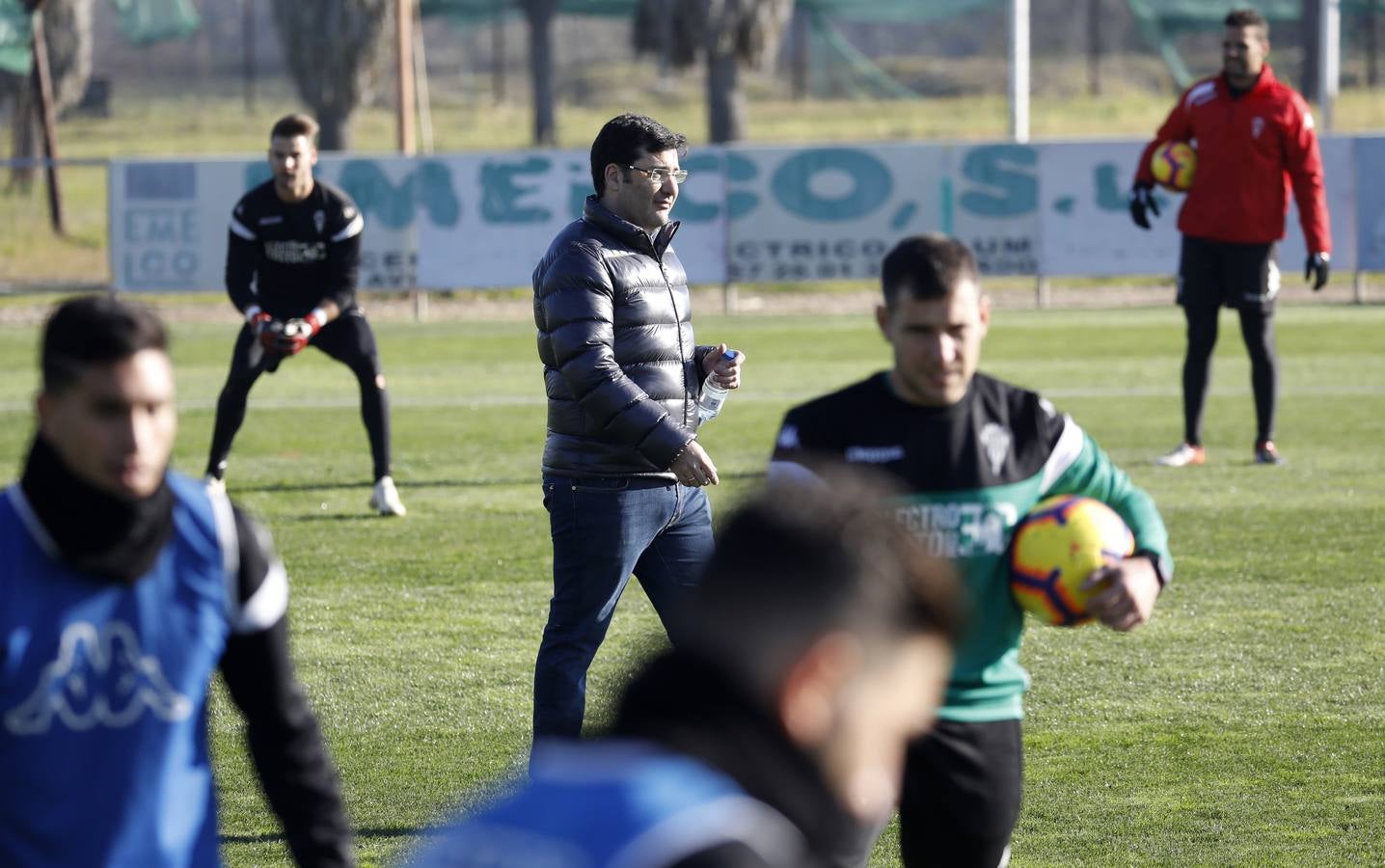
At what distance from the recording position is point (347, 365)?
424 inches

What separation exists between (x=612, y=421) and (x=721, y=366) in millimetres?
512

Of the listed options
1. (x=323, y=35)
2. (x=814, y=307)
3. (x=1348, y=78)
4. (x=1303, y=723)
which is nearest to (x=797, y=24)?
(x=1348, y=78)

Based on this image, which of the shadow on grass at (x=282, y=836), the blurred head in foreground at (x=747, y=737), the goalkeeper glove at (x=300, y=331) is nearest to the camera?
the blurred head in foreground at (x=747, y=737)

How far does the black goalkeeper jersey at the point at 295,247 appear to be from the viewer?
10.7m

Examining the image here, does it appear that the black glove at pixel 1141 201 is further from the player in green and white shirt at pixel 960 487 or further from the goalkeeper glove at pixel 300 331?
the player in green and white shirt at pixel 960 487

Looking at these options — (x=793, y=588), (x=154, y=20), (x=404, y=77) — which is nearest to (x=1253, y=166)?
(x=793, y=588)

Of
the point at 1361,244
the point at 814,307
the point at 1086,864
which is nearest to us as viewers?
the point at 1086,864

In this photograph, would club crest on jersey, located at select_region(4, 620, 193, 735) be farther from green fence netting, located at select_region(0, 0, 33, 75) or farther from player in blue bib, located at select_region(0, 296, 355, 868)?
green fence netting, located at select_region(0, 0, 33, 75)

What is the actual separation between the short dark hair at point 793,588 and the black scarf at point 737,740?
0.03m

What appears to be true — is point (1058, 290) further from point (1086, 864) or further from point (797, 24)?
point (797, 24)

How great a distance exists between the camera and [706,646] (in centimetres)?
192

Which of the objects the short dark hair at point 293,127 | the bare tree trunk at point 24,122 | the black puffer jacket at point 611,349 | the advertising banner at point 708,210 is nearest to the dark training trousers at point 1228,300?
the short dark hair at point 293,127

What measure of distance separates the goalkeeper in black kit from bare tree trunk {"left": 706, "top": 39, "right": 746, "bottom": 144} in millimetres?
22134

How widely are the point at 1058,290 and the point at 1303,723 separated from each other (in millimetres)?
20114
